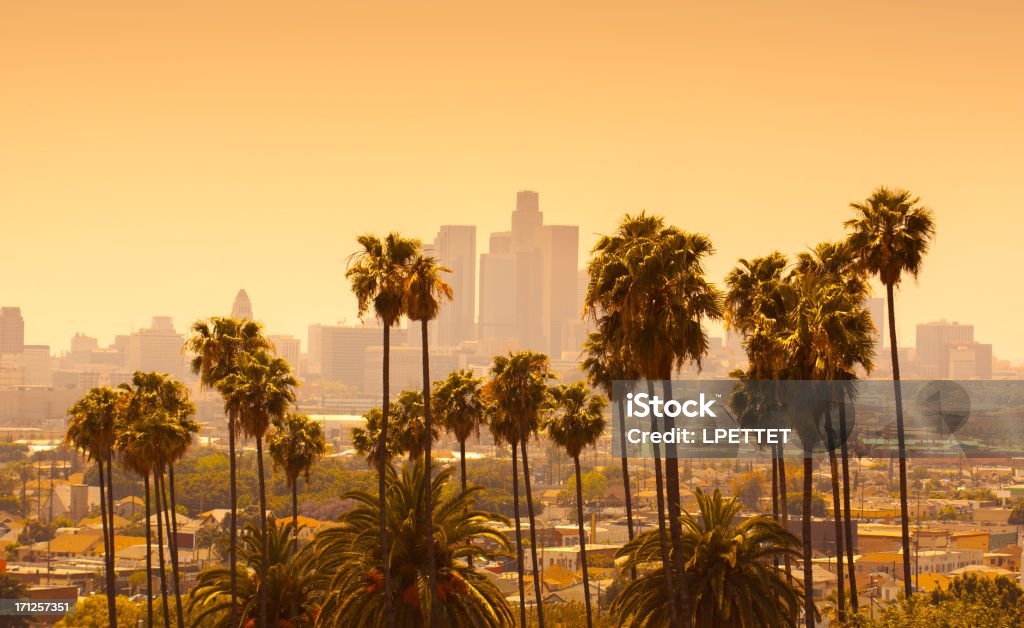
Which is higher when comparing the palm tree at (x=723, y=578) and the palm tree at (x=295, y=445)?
the palm tree at (x=295, y=445)

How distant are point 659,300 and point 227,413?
79.1 ft

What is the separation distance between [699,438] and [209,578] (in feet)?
509

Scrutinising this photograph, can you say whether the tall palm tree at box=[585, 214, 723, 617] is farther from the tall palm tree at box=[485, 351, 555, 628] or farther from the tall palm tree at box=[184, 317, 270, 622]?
the tall palm tree at box=[184, 317, 270, 622]

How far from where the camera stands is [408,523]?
1457 inches

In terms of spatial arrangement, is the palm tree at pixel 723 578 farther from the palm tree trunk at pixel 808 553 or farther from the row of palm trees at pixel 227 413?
the row of palm trees at pixel 227 413

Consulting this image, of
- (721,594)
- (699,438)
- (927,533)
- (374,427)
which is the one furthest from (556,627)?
(699,438)

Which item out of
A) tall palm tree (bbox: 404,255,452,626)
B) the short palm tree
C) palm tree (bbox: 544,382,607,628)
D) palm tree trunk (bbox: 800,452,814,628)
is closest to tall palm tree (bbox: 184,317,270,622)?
the short palm tree

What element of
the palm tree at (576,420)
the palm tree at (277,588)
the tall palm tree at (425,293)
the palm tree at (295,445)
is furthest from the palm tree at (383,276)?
the palm tree at (295,445)

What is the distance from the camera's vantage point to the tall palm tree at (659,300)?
95.2ft

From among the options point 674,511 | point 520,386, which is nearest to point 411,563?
point 674,511

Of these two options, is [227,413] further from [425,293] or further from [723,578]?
[723,578]

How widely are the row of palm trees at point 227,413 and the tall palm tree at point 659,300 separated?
18274mm

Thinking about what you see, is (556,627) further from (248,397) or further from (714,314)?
(714,314)

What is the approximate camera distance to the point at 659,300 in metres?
29.4
